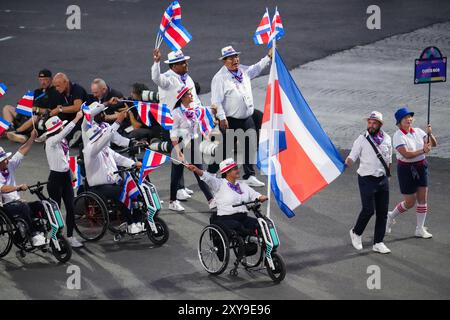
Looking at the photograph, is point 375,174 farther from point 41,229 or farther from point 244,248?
point 41,229

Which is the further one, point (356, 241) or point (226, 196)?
point (356, 241)

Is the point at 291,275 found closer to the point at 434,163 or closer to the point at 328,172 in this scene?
the point at 328,172

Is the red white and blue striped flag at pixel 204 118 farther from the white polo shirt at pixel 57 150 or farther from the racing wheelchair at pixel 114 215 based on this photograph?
the white polo shirt at pixel 57 150

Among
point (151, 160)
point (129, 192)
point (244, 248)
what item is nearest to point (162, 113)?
point (151, 160)

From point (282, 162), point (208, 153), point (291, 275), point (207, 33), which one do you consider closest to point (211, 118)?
point (208, 153)

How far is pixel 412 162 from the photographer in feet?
45.5

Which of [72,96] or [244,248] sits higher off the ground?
[72,96]

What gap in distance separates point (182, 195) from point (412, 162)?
156 inches

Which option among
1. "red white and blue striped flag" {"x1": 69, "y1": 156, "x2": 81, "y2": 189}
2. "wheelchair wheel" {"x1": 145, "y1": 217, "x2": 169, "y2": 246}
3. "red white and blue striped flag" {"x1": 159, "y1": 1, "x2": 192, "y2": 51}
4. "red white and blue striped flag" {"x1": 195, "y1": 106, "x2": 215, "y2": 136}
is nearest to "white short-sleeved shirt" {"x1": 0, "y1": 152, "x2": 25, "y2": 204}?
"red white and blue striped flag" {"x1": 69, "y1": 156, "x2": 81, "y2": 189}

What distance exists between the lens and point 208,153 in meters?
15.7

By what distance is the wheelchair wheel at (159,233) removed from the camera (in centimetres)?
1362

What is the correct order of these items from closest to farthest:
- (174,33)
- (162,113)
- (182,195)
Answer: (162,113) < (174,33) < (182,195)

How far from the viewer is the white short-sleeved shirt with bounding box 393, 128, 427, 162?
45.3 ft

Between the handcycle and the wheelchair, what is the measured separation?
1.84 m
